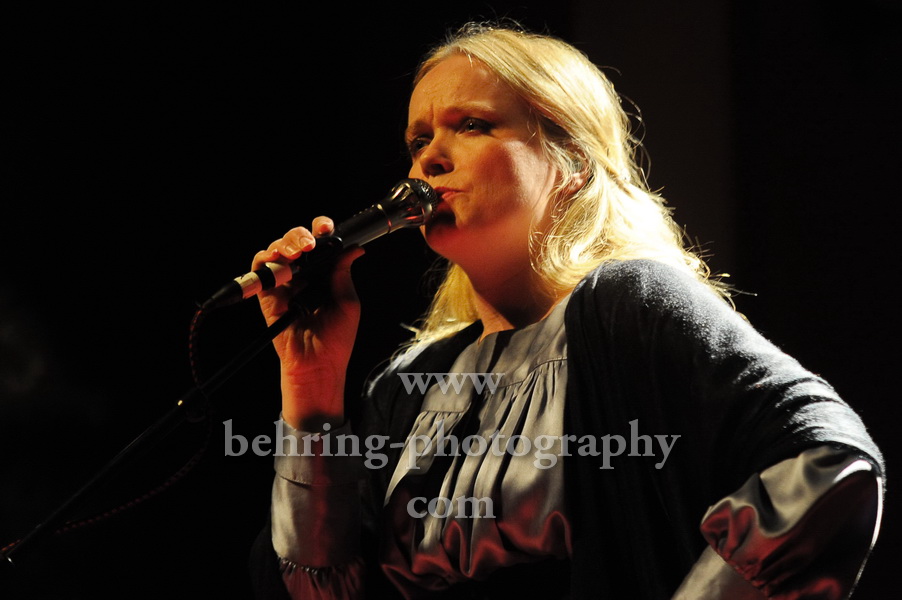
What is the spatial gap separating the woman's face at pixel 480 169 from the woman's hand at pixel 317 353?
20cm

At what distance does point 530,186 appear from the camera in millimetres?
1443

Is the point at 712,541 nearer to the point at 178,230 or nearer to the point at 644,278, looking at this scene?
the point at 644,278

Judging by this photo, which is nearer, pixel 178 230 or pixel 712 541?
pixel 712 541

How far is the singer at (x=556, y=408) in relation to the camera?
936 millimetres

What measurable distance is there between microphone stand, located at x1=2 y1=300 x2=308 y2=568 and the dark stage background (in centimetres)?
73

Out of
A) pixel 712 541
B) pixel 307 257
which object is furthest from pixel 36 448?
pixel 712 541

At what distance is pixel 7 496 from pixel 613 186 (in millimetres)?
1343

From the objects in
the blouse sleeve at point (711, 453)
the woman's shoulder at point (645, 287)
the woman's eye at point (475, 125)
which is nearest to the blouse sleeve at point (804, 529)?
the blouse sleeve at point (711, 453)

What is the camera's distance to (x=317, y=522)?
1.47 meters

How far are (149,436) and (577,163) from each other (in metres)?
0.86

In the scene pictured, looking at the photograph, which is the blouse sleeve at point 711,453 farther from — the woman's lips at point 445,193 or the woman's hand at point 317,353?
the woman's hand at point 317,353

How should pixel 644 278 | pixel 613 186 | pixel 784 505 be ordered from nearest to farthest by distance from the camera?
1. pixel 784 505
2. pixel 644 278
3. pixel 613 186

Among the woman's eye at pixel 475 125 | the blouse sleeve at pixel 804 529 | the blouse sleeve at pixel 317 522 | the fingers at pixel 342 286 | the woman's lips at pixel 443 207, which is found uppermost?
the woman's eye at pixel 475 125

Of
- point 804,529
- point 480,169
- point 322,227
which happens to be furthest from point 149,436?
point 804,529
